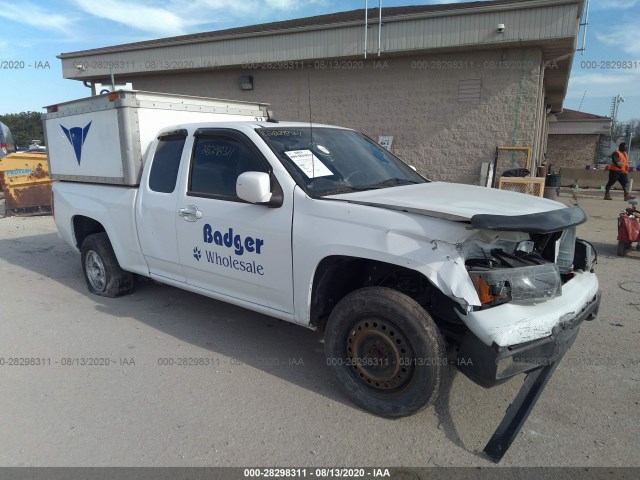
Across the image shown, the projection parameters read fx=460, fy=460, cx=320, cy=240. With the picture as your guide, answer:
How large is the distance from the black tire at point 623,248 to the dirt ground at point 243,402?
92.5 inches

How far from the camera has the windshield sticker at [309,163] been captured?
350 centimetres

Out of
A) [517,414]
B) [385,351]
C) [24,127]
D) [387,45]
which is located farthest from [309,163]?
[24,127]

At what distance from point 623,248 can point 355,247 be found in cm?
584

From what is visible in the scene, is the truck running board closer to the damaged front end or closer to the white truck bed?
the damaged front end

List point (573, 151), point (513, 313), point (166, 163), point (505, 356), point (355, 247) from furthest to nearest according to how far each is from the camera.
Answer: point (573, 151) < point (166, 163) < point (355, 247) < point (513, 313) < point (505, 356)

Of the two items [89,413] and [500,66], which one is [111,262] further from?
[500,66]

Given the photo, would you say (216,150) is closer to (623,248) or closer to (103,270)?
→ (103,270)

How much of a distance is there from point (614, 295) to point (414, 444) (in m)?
3.77

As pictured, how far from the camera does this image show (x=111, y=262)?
5.21 m

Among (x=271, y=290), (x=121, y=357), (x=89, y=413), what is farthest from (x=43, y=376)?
(x=271, y=290)

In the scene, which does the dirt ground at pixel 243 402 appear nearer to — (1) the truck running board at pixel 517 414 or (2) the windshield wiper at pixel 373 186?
Answer: (1) the truck running board at pixel 517 414

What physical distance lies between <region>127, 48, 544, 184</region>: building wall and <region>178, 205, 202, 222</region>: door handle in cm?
808

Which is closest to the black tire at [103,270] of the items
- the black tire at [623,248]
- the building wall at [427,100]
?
the black tire at [623,248]

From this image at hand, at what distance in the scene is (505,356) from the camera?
2551 mm
